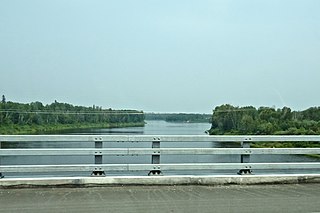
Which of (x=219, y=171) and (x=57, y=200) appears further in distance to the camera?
(x=219, y=171)

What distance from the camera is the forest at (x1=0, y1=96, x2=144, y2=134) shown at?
448 inches

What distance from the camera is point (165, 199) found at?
6652 millimetres

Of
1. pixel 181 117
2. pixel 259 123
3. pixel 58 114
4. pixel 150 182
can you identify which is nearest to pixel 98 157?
pixel 150 182

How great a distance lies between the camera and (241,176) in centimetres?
796

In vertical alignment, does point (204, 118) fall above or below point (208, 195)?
above

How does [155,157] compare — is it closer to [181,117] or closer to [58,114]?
[58,114]

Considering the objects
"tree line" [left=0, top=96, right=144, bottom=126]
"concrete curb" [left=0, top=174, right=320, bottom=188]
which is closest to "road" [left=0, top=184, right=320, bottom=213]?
"concrete curb" [left=0, top=174, right=320, bottom=188]

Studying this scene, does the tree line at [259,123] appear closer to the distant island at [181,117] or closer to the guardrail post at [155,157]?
the distant island at [181,117]

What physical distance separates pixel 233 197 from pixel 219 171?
5.79 ft

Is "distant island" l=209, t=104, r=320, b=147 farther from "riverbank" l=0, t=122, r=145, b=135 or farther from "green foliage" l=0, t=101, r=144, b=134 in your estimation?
"riverbank" l=0, t=122, r=145, b=135

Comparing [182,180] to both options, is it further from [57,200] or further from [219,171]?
[57,200]

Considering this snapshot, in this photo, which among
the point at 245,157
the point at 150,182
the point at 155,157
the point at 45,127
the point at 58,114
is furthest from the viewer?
the point at 58,114

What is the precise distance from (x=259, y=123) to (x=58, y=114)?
7.08m

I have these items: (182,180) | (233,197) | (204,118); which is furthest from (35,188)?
(204,118)
